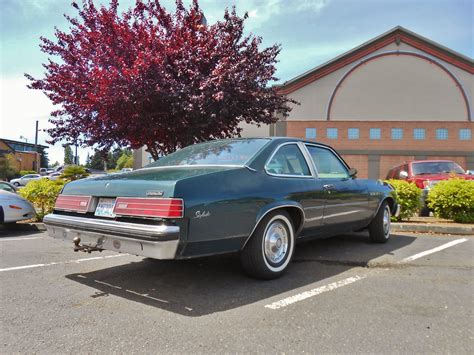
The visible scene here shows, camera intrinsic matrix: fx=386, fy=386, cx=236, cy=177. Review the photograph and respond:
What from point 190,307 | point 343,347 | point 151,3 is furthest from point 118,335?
point 151,3

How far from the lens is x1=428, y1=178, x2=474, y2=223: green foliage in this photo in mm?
7781

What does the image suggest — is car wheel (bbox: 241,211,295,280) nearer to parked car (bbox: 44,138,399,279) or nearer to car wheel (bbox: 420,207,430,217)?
parked car (bbox: 44,138,399,279)

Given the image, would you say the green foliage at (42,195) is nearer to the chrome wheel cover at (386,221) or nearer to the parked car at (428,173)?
the chrome wheel cover at (386,221)

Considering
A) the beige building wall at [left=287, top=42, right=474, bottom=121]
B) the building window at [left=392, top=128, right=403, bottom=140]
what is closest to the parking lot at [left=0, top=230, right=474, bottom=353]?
the beige building wall at [left=287, top=42, right=474, bottom=121]

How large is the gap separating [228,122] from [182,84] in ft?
4.75

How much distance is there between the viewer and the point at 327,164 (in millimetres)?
5098

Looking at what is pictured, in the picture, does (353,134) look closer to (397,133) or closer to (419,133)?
(397,133)

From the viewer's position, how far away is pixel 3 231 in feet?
25.7

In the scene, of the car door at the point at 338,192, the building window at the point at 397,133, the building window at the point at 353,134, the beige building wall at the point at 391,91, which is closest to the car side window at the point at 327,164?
the car door at the point at 338,192

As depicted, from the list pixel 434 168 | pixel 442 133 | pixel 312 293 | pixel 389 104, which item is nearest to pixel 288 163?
pixel 312 293

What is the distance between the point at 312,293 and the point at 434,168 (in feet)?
26.6

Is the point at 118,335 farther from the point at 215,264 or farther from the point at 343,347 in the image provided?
the point at 215,264

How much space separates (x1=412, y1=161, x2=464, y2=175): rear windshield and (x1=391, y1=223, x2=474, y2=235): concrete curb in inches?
108

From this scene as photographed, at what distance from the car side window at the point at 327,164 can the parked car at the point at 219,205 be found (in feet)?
0.07
